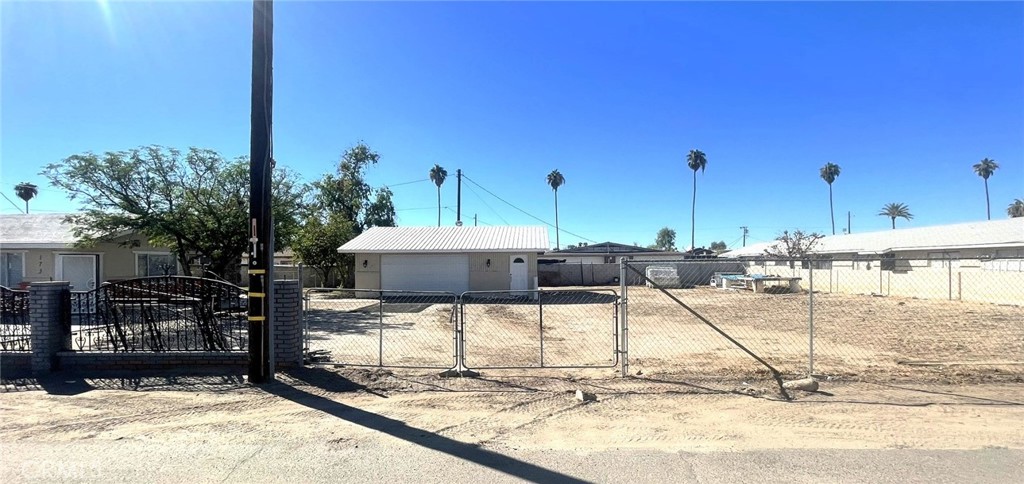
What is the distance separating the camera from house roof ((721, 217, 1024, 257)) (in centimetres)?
2716

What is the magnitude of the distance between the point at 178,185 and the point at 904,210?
4191 inches

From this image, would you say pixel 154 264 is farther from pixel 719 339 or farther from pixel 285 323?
pixel 719 339

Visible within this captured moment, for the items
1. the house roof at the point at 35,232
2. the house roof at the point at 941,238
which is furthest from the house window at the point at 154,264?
the house roof at the point at 941,238

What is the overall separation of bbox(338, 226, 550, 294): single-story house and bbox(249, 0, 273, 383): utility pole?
Answer: 17587 millimetres

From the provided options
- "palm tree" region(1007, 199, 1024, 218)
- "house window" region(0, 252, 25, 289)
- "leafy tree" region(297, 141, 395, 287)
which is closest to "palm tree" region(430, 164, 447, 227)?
"leafy tree" region(297, 141, 395, 287)

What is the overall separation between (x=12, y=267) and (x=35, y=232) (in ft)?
5.11

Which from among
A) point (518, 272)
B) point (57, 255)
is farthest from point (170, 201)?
point (518, 272)

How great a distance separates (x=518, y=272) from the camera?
25250mm

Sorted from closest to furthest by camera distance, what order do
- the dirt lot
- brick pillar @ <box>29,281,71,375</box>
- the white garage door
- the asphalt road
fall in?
the asphalt road, brick pillar @ <box>29,281,71,375</box>, the dirt lot, the white garage door

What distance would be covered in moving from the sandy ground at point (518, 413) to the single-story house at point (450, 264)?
57.6 feet

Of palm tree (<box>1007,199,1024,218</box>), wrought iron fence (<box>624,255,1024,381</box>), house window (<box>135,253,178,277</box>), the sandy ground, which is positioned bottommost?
wrought iron fence (<box>624,255,1024,381</box>)

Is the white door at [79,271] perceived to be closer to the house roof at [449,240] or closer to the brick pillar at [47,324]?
the house roof at [449,240]

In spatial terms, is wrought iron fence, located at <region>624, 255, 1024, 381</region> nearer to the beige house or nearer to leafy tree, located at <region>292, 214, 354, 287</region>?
the beige house

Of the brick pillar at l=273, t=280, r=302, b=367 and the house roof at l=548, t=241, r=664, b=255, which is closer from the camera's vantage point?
the brick pillar at l=273, t=280, r=302, b=367
